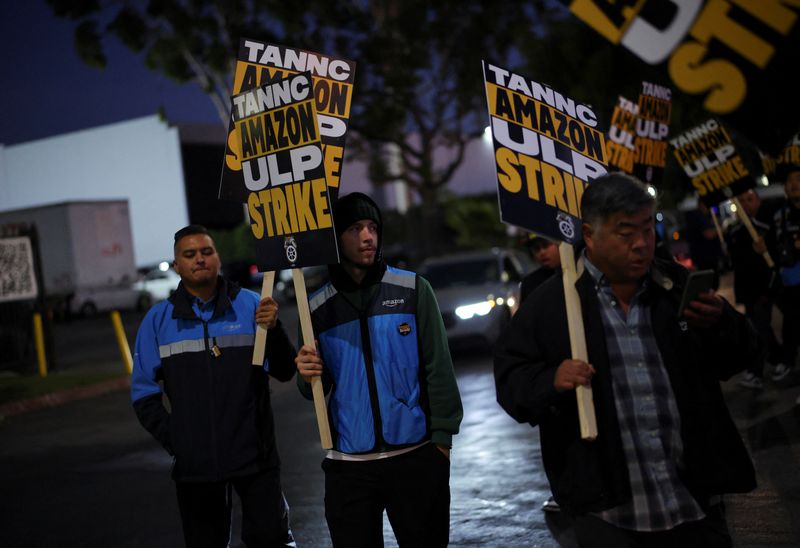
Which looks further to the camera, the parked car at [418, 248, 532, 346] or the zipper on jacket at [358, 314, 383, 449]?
the parked car at [418, 248, 532, 346]

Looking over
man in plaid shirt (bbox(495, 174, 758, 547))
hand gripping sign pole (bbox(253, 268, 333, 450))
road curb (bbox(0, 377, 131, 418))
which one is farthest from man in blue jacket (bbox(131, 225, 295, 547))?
road curb (bbox(0, 377, 131, 418))

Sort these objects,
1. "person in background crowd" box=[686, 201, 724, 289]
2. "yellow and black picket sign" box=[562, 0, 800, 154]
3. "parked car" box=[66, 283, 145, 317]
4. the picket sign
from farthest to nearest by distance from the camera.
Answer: "parked car" box=[66, 283, 145, 317] → "person in background crowd" box=[686, 201, 724, 289] → the picket sign → "yellow and black picket sign" box=[562, 0, 800, 154]

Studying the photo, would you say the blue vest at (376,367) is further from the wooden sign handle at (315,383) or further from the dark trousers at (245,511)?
the dark trousers at (245,511)

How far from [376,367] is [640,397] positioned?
1.38 metres

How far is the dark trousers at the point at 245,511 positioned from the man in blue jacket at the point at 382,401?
54 cm

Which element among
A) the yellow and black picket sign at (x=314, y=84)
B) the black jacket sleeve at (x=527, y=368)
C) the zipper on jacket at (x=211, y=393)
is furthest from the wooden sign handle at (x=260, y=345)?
the black jacket sleeve at (x=527, y=368)

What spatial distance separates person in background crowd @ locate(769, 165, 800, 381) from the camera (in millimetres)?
9062

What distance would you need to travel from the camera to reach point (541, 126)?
4.30 metres

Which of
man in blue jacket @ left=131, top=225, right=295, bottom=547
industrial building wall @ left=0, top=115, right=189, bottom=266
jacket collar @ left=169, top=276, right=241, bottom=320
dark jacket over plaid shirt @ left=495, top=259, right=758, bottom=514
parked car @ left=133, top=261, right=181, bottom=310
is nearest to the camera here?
dark jacket over plaid shirt @ left=495, top=259, right=758, bottom=514

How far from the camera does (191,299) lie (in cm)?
507

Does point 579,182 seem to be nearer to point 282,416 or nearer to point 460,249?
point 282,416

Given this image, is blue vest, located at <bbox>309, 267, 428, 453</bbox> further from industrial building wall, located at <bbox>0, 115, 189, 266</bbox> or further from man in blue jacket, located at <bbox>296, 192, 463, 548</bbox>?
industrial building wall, located at <bbox>0, 115, 189, 266</bbox>

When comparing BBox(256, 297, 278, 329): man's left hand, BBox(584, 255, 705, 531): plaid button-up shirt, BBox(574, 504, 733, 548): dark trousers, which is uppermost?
BBox(256, 297, 278, 329): man's left hand

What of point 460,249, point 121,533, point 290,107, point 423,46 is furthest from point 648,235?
point 460,249
